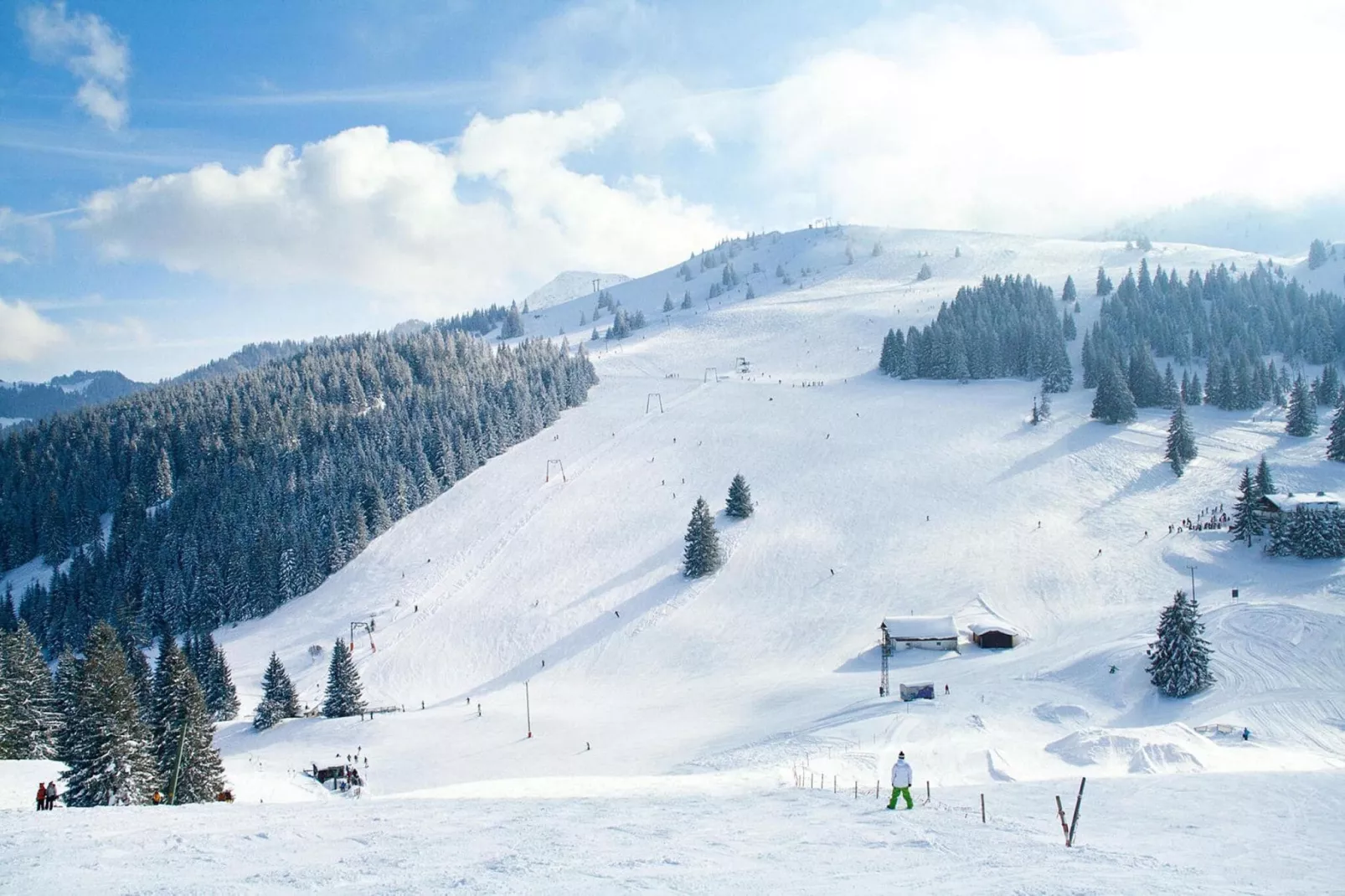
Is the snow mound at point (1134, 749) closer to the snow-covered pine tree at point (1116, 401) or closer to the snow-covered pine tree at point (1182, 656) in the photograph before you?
the snow-covered pine tree at point (1182, 656)

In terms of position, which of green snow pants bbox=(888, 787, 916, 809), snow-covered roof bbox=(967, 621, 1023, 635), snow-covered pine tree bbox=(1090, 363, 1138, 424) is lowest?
snow-covered roof bbox=(967, 621, 1023, 635)

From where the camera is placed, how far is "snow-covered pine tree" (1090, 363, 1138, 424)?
3620 inches

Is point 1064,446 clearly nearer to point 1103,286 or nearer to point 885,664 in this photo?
point 885,664

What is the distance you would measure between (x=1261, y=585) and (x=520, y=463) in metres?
76.2

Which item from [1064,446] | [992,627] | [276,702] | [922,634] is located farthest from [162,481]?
[1064,446]

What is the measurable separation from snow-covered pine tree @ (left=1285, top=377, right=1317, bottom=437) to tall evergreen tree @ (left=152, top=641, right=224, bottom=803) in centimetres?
10469

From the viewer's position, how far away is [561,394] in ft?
398

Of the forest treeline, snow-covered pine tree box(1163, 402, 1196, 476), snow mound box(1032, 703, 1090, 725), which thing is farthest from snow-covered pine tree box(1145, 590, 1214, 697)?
the forest treeline

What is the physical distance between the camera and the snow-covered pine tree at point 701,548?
216ft

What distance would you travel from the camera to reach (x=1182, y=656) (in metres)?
38.2

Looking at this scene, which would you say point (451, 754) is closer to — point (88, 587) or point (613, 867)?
point (613, 867)

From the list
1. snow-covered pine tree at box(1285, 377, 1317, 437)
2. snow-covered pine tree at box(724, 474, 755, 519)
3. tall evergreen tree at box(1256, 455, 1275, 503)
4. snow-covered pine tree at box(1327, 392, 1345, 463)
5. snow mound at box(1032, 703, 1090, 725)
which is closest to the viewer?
snow mound at box(1032, 703, 1090, 725)

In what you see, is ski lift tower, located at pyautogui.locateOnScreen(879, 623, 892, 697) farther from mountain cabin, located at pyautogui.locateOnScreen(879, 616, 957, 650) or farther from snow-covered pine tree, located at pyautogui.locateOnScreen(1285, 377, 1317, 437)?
snow-covered pine tree, located at pyautogui.locateOnScreen(1285, 377, 1317, 437)

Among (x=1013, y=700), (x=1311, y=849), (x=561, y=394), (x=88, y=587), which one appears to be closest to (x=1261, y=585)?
(x=1013, y=700)
